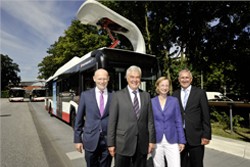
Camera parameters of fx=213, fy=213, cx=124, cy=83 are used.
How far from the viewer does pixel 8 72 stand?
89.4m

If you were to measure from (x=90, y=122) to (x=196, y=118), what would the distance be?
1569mm

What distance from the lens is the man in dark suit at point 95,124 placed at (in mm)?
2904

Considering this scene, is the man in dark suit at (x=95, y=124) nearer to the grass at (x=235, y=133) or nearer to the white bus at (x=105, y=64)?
the white bus at (x=105, y=64)

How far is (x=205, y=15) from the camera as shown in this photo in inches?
450

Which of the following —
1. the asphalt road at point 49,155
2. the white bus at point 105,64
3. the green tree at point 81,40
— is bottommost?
the asphalt road at point 49,155

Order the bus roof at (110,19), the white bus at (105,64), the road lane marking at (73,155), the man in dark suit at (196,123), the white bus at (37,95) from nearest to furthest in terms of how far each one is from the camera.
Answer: the man in dark suit at (196,123), the road lane marking at (73,155), the white bus at (105,64), the bus roof at (110,19), the white bus at (37,95)

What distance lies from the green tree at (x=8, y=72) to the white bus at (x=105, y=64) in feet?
277

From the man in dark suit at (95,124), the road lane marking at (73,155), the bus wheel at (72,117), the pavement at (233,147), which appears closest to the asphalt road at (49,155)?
the road lane marking at (73,155)

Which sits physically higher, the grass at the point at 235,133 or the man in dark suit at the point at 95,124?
the man in dark suit at the point at 95,124

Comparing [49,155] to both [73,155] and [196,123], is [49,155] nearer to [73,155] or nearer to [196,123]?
[73,155]

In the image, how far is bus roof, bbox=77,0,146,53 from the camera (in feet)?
29.2

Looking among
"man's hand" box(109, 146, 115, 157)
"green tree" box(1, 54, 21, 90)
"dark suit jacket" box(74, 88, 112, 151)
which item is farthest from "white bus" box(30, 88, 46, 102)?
"green tree" box(1, 54, 21, 90)

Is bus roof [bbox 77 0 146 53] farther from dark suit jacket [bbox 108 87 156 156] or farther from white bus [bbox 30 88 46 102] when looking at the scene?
white bus [bbox 30 88 46 102]

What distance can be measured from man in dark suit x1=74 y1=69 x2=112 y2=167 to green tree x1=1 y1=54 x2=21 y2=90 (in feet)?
298
